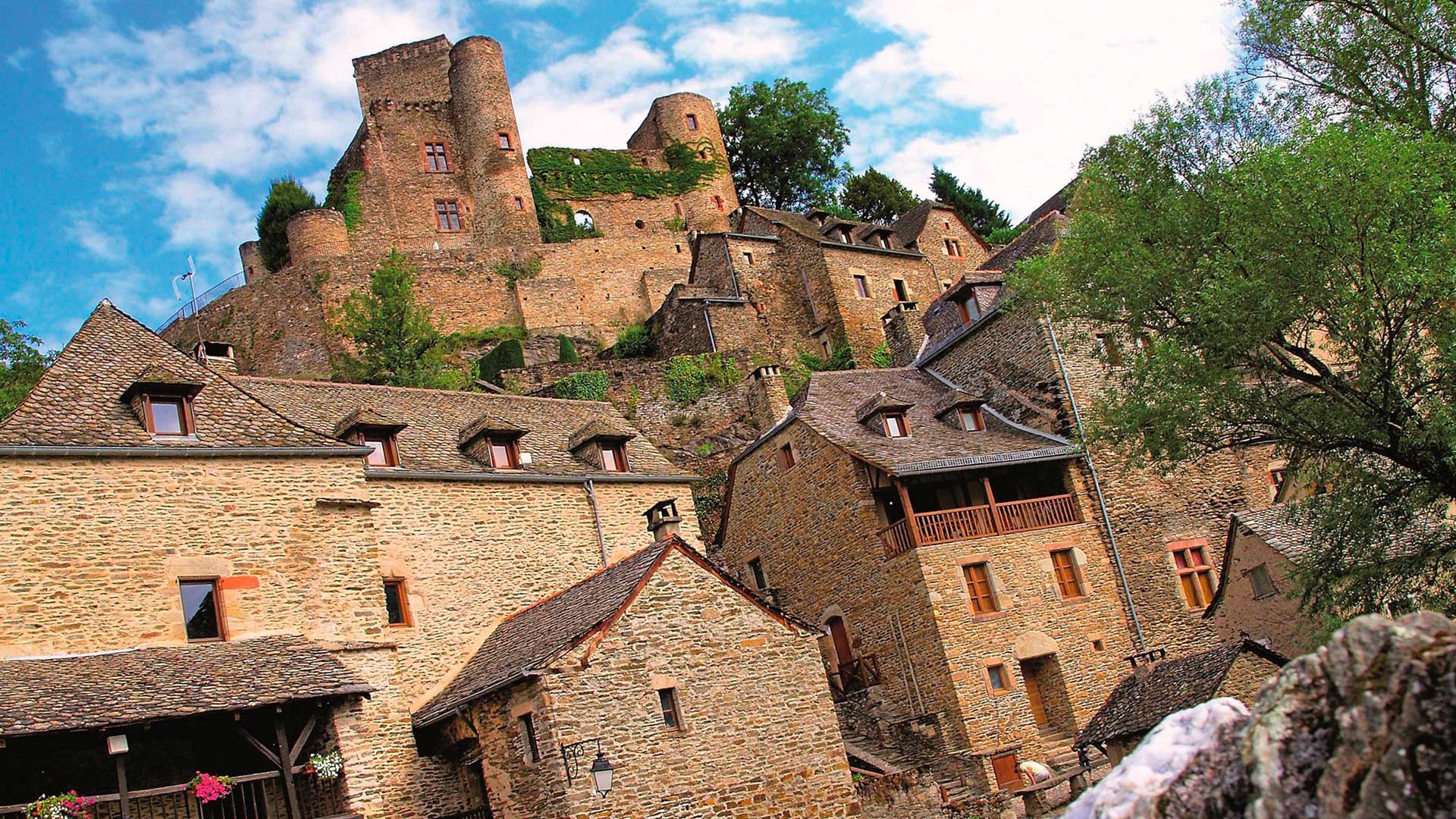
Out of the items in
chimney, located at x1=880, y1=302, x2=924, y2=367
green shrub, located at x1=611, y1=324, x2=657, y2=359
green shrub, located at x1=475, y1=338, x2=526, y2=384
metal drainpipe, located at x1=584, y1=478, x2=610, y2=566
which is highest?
green shrub, located at x1=611, y1=324, x2=657, y2=359

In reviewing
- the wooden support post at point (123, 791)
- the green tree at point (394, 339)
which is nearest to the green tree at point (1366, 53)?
the wooden support post at point (123, 791)

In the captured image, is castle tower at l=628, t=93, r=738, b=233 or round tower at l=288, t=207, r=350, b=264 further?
castle tower at l=628, t=93, r=738, b=233

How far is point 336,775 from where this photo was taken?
47.3ft

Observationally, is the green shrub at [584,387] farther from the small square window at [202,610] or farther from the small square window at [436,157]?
the small square window at [436,157]

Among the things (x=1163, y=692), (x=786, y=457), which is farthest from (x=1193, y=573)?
(x=786, y=457)

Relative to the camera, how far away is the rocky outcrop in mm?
4332

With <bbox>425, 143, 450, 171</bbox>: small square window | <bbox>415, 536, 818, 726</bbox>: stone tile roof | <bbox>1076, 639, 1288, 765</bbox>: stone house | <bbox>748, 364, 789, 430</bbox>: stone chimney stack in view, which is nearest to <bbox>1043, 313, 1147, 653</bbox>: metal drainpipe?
<bbox>1076, 639, 1288, 765</bbox>: stone house

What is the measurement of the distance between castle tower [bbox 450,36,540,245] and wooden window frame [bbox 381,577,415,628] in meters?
31.1

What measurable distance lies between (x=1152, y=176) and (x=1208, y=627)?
35.4ft

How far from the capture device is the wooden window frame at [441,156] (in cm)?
4919

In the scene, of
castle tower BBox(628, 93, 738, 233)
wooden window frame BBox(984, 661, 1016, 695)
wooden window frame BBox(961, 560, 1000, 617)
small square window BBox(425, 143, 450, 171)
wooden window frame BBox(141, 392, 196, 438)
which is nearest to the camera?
wooden window frame BBox(141, 392, 196, 438)

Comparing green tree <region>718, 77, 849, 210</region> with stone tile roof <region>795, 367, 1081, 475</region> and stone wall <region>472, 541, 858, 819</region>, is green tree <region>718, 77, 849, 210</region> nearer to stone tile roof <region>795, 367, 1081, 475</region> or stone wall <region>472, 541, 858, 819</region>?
stone tile roof <region>795, 367, 1081, 475</region>

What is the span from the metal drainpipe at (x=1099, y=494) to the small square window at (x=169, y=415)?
16.1 metres

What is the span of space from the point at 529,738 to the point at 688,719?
2156mm
